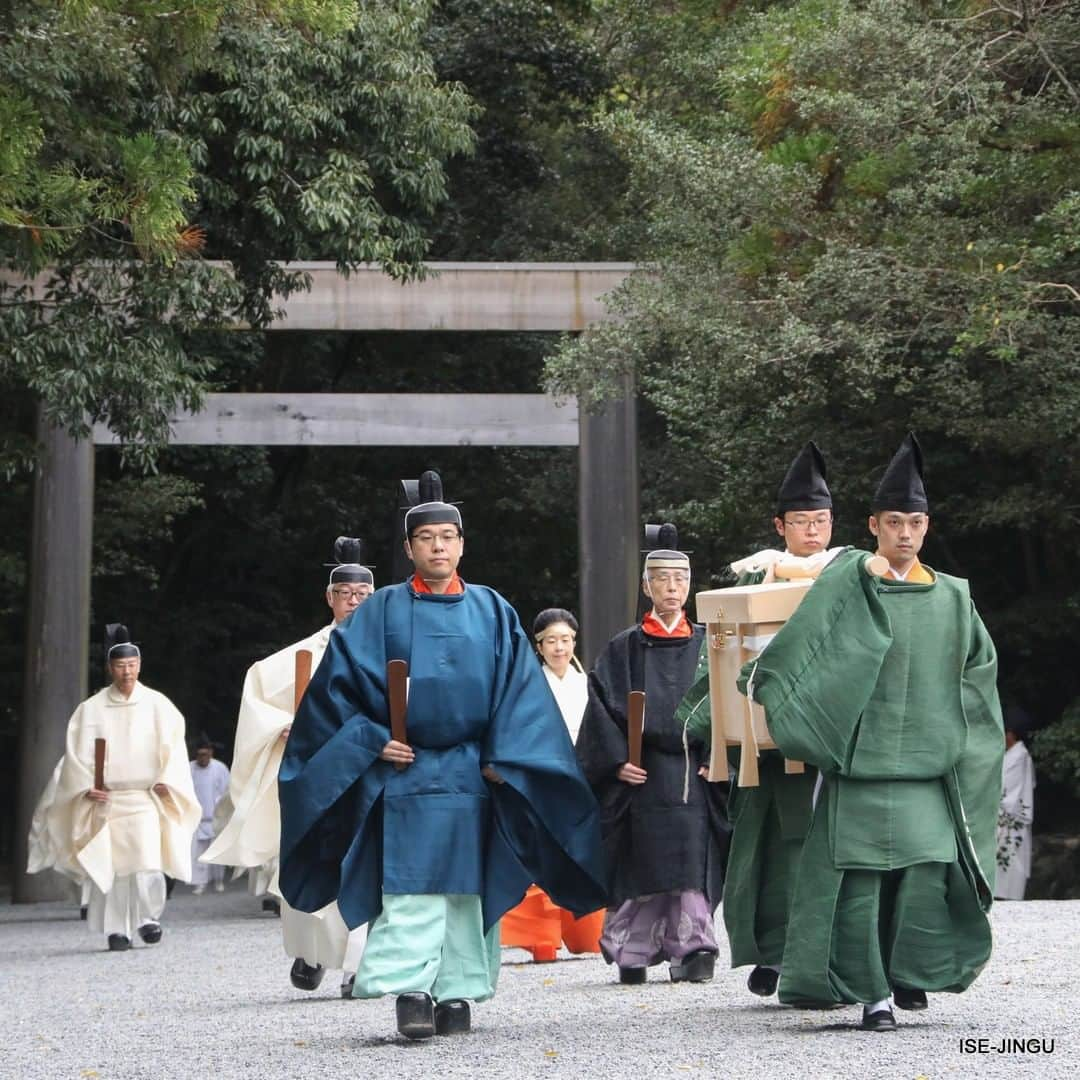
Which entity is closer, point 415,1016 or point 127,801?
point 415,1016

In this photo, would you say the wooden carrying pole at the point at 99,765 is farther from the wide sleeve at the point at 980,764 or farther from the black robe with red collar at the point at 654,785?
the wide sleeve at the point at 980,764

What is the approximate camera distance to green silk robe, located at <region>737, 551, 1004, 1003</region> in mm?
6082

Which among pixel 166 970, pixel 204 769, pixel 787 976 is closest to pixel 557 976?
pixel 166 970

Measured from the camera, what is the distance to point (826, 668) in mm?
A: 6105

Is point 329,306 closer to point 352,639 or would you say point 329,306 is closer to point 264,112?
point 264,112

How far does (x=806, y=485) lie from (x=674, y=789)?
1.96 metres

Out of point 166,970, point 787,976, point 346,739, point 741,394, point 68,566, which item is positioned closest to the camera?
point 787,976

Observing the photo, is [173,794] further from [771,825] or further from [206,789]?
[206,789]

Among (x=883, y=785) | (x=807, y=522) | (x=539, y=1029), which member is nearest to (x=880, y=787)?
(x=883, y=785)

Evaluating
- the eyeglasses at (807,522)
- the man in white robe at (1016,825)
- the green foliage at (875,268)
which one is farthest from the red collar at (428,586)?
the man in white robe at (1016,825)

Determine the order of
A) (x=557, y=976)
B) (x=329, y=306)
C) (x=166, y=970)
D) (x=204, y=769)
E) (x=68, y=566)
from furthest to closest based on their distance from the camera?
(x=204, y=769), (x=68, y=566), (x=329, y=306), (x=166, y=970), (x=557, y=976)

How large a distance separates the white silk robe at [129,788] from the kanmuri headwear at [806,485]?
613 centimetres

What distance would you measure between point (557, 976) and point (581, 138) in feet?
47.0

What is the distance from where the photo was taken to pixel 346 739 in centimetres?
669
